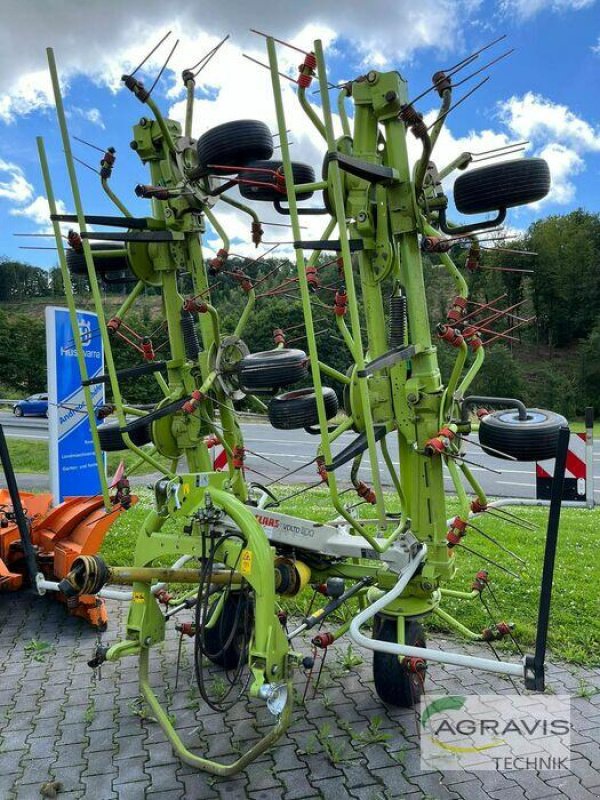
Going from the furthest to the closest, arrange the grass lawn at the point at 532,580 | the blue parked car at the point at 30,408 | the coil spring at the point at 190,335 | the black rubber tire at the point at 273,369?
the blue parked car at the point at 30,408, the grass lawn at the point at 532,580, the coil spring at the point at 190,335, the black rubber tire at the point at 273,369

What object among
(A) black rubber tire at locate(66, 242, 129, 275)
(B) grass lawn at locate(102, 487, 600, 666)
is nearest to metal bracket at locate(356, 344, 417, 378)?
(A) black rubber tire at locate(66, 242, 129, 275)

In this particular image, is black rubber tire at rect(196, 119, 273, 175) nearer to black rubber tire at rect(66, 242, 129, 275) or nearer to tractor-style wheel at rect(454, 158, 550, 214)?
black rubber tire at rect(66, 242, 129, 275)

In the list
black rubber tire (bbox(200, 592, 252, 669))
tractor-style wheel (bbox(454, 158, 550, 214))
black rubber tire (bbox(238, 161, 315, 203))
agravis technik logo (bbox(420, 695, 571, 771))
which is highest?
black rubber tire (bbox(238, 161, 315, 203))

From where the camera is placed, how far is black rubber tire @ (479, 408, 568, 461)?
3.81 meters

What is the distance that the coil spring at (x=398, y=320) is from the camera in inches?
164

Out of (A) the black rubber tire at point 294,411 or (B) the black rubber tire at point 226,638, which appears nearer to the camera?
(A) the black rubber tire at point 294,411

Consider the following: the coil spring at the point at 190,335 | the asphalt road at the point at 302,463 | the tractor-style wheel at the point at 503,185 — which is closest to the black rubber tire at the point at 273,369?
the coil spring at the point at 190,335

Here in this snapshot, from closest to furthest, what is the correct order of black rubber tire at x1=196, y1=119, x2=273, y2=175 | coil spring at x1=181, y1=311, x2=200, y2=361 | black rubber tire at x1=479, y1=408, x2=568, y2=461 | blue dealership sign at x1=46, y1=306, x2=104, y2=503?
black rubber tire at x1=479, y1=408, x2=568, y2=461
black rubber tire at x1=196, y1=119, x2=273, y2=175
coil spring at x1=181, y1=311, x2=200, y2=361
blue dealership sign at x1=46, y1=306, x2=104, y2=503

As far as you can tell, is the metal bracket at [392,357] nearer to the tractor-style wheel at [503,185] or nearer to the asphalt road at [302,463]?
the tractor-style wheel at [503,185]

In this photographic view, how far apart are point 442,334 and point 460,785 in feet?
8.16

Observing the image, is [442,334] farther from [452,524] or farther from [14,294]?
[14,294]

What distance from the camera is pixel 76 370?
8578 millimetres

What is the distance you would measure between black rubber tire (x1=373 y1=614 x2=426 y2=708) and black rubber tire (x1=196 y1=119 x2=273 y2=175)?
3211 millimetres

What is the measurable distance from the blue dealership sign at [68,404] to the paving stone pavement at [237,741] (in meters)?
3.39
